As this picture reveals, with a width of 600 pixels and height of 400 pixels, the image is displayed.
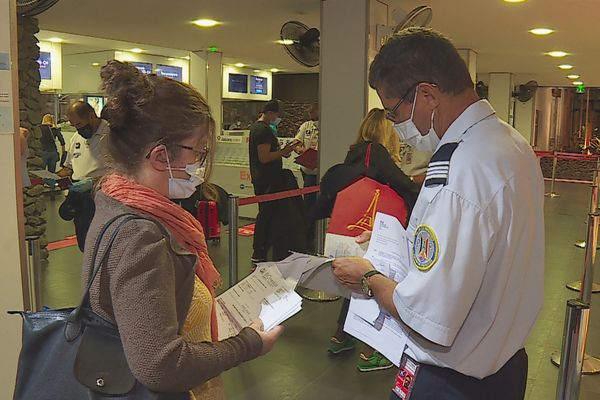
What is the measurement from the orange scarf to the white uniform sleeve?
1.44 feet

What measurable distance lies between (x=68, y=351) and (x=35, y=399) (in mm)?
130

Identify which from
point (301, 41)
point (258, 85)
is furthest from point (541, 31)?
point (258, 85)

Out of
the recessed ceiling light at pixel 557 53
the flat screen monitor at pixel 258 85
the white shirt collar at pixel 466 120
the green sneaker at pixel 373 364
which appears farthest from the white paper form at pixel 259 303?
the flat screen monitor at pixel 258 85

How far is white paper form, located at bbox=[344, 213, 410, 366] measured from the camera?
1.48 metres

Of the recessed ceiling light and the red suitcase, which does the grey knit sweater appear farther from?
the recessed ceiling light

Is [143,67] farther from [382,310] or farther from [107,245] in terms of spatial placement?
[107,245]

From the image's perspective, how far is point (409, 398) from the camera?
1417 millimetres

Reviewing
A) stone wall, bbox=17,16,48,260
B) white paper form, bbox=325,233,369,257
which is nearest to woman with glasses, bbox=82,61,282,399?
white paper form, bbox=325,233,369,257

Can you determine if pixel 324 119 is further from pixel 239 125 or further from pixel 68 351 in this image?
pixel 239 125

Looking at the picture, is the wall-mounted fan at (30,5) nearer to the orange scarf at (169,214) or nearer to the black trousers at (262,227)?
the orange scarf at (169,214)

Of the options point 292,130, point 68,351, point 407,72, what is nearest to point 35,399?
point 68,351

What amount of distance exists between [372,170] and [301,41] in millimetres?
2524

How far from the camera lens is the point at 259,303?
1.47 meters

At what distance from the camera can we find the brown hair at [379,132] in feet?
11.0
